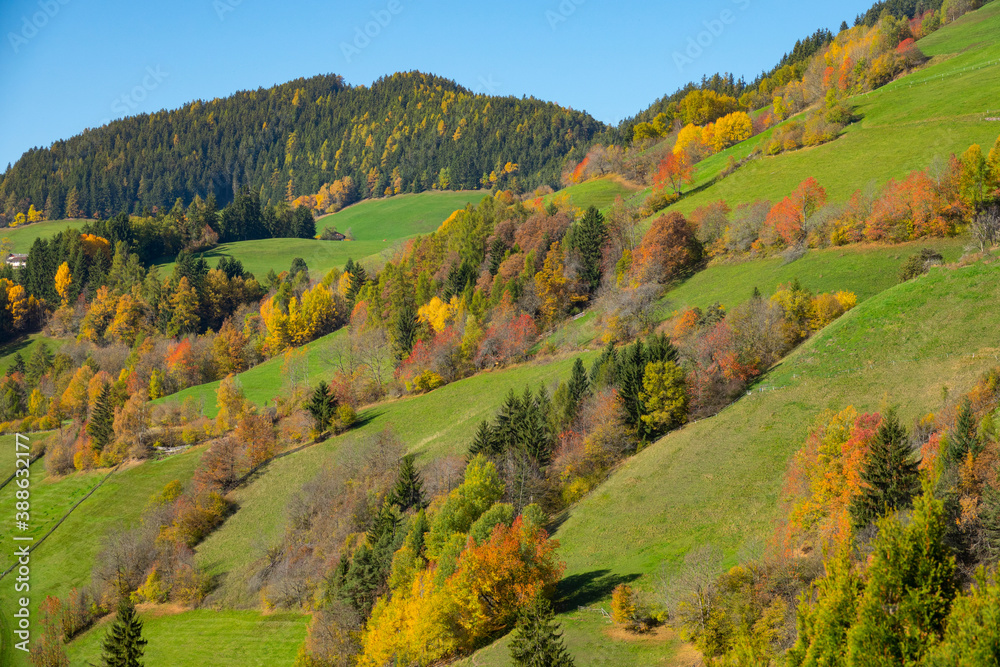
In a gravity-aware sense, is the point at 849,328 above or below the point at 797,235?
below

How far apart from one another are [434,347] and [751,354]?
167 feet

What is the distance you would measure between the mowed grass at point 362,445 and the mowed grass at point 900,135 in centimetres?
4721

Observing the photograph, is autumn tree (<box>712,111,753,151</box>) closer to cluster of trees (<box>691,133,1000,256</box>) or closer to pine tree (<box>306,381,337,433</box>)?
cluster of trees (<box>691,133,1000,256</box>)

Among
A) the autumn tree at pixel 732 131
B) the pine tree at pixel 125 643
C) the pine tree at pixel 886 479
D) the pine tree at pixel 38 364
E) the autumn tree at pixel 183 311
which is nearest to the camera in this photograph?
the pine tree at pixel 886 479

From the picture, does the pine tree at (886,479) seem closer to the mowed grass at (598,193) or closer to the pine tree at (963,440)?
the pine tree at (963,440)

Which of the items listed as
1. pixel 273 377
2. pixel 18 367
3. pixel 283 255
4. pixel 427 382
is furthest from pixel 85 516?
pixel 283 255

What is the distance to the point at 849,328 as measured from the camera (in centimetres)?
6178

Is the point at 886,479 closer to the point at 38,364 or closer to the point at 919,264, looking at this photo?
the point at 919,264

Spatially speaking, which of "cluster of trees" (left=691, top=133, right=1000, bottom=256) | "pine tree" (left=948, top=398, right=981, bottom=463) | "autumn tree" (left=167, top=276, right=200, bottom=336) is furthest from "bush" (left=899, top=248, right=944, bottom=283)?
"autumn tree" (left=167, top=276, right=200, bottom=336)

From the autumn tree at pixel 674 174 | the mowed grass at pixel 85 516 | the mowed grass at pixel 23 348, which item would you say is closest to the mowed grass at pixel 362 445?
the mowed grass at pixel 85 516

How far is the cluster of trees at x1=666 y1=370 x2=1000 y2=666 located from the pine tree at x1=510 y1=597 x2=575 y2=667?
734 cm

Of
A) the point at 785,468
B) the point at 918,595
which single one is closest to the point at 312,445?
the point at 785,468

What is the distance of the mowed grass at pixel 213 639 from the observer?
58.0 metres

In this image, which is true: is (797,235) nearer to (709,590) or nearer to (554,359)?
(554,359)
